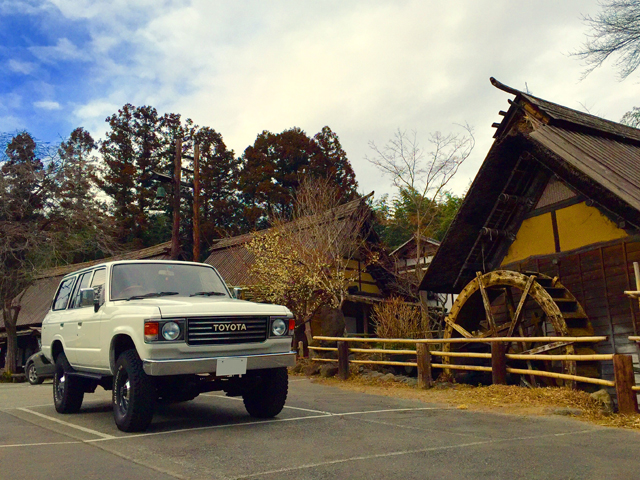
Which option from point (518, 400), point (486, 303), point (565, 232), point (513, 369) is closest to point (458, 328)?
point (486, 303)

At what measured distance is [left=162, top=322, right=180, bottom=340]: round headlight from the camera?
643 centimetres

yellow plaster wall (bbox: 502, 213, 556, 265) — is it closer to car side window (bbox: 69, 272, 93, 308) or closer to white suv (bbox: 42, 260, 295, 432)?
white suv (bbox: 42, 260, 295, 432)

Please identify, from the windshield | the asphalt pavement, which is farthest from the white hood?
the asphalt pavement

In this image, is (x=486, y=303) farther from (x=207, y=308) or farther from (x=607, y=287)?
(x=207, y=308)

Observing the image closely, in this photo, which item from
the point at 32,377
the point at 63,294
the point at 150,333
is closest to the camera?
the point at 150,333

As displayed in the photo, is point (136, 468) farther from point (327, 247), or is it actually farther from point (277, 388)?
point (327, 247)

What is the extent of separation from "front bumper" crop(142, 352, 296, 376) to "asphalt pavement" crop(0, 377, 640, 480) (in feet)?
2.26

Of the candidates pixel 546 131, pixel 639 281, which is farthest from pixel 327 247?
pixel 639 281

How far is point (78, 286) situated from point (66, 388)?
4.82 ft

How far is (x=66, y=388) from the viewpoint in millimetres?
8422

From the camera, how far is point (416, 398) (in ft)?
33.9

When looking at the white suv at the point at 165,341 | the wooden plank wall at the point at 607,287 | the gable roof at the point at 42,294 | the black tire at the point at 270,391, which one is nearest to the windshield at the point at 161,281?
the white suv at the point at 165,341

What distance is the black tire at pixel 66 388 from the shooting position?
27.7 feet

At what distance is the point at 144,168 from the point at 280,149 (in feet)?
37.5
